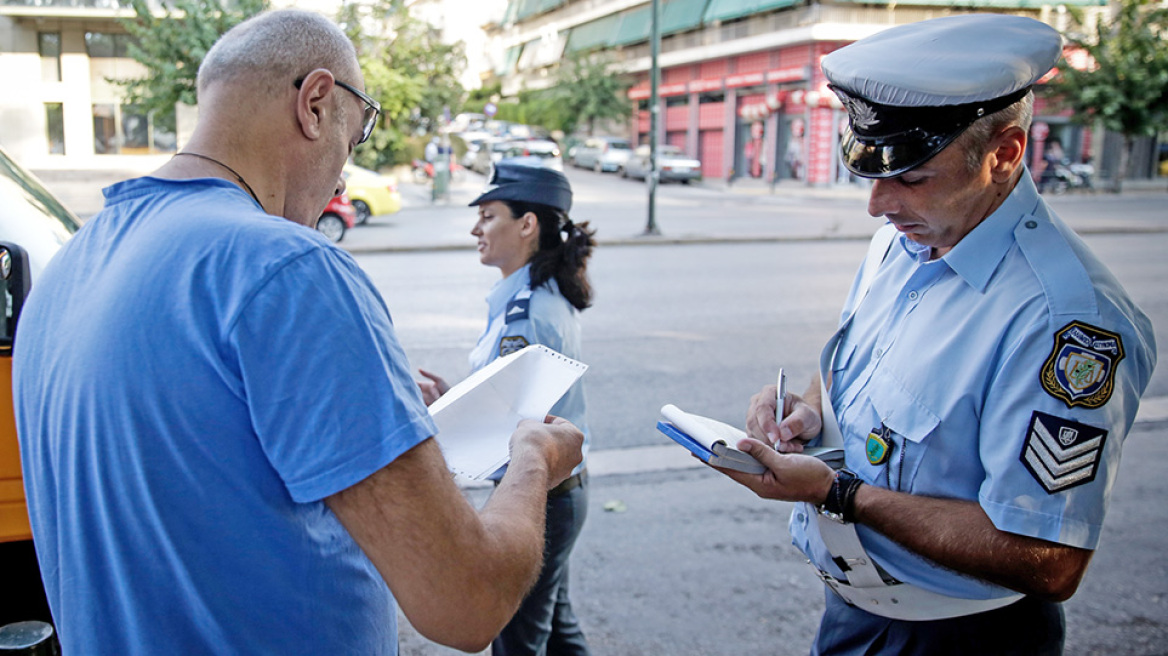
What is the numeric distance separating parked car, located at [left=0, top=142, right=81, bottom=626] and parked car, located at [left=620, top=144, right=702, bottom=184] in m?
33.1

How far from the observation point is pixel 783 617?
3.78 metres

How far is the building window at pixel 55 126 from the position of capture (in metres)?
29.9

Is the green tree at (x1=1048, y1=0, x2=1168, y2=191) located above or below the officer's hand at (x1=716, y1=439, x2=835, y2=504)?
above

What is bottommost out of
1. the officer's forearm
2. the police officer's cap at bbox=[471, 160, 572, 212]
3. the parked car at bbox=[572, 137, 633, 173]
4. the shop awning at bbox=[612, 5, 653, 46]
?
the officer's forearm

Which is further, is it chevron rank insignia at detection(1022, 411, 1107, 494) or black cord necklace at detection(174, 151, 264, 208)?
chevron rank insignia at detection(1022, 411, 1107, 494)

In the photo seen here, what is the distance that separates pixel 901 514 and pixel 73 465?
4.94 feet

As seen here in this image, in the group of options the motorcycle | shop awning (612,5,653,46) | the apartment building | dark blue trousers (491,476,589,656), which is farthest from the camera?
shop awning (612,5,653,46)

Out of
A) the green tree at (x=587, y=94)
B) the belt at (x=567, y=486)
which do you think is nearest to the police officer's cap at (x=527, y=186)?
the belt at (x=567, y=486)

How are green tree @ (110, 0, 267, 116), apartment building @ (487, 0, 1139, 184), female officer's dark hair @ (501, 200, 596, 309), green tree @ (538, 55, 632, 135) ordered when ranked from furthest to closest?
green tree @ (538, 55, 632, 135) → apartment building @ (487, 0, 1139, 184) → green tree @ (110, 0, 267, 116) → female officer's dark hair @ (501, 200, 596, 309)

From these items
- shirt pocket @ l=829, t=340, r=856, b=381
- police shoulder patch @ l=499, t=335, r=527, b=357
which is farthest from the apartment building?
shirt pocket @ l=829, t=340, r=856, b=381

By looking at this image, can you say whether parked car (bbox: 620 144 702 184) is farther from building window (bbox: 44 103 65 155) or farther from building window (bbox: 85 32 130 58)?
building window (bbox: 44 103 65 155)

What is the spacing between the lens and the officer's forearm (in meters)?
1.72

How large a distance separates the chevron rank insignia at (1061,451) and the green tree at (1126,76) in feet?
112

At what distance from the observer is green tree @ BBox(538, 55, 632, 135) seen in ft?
158
